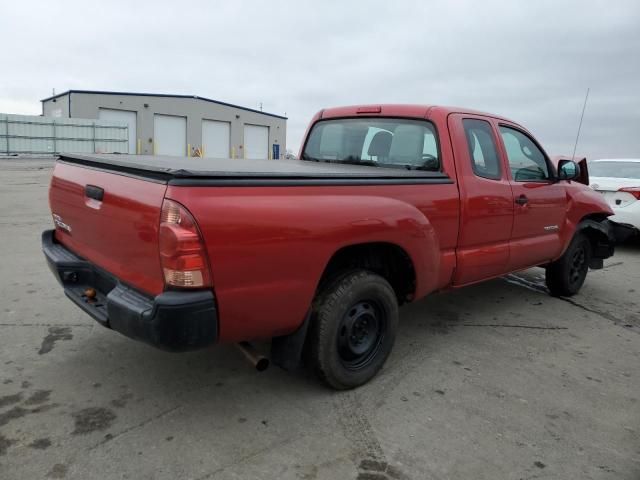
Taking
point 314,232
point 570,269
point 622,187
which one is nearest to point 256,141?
point 622,187

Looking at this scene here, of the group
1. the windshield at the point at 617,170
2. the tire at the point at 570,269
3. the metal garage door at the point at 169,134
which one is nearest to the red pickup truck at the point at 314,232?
the tire at the point at 570,269

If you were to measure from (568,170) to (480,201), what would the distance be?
1.43m

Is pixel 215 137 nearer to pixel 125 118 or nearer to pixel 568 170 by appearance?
pixel 125 118

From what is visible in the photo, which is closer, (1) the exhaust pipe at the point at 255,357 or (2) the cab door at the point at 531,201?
(1) the exhaust pipe at the point at 255,357

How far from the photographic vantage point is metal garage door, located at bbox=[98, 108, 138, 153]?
1326 inches

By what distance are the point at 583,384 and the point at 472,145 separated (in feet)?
6.25

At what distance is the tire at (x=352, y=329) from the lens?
2957 mm

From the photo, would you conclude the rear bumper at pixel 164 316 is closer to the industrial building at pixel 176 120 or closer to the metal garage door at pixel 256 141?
the industrial building at pixel 176 120

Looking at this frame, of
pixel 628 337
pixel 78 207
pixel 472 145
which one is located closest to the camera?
pixel 78 207

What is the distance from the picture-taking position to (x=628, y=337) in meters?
4.42

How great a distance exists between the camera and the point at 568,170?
15.5ft

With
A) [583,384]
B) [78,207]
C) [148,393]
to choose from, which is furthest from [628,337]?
[78,207]

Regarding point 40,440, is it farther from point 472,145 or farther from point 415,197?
point 472,145

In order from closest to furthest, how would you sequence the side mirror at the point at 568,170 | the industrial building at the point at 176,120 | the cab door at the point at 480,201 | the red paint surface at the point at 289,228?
the red paint surface at the point at 289,228
the cab door at the point at 480,201
the side mirror at the point at 568,170
the industrial building at the point at 176,120
